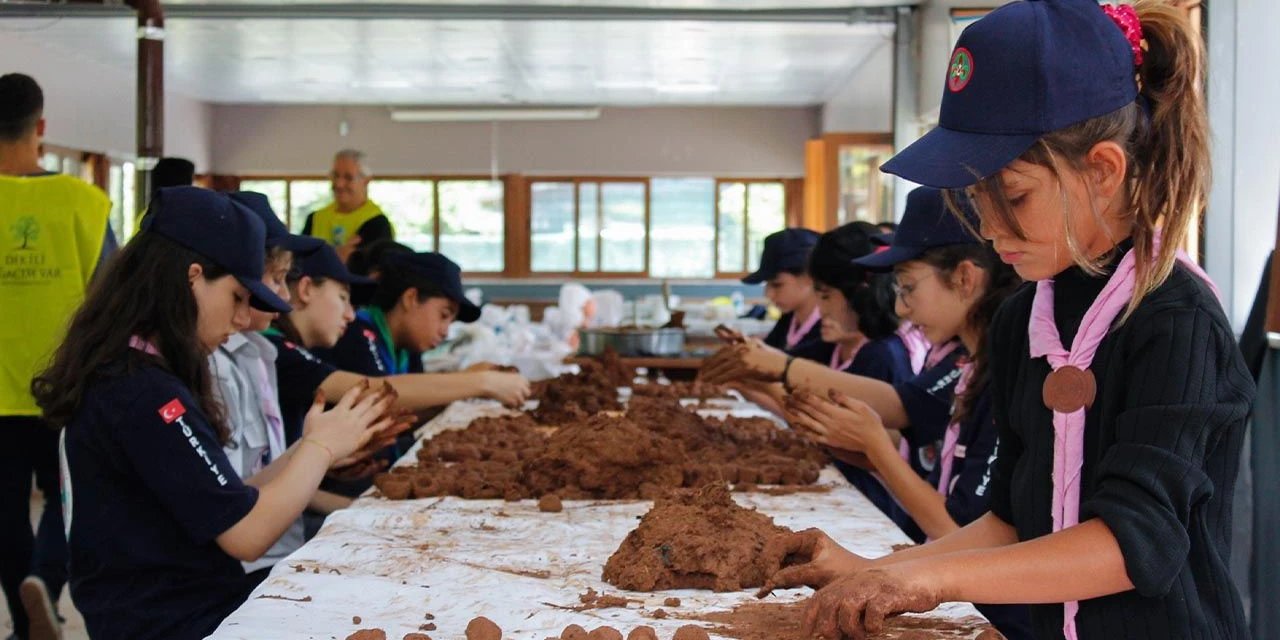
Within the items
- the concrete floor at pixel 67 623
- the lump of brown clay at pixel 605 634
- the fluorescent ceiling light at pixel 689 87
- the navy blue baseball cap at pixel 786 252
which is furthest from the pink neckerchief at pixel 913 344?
the fluorescent ceiling light at pixel 689 87

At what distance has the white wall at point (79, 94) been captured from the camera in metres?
9.93

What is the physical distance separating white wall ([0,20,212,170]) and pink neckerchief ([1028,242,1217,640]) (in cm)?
927

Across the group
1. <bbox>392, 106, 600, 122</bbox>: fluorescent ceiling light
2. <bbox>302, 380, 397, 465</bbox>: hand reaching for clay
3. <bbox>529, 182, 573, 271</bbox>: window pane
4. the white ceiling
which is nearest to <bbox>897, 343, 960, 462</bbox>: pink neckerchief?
<bbox>302, 380, 397, 465</bbox>: hand reaching for clay

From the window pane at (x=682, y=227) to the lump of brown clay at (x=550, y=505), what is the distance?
42.6 feet

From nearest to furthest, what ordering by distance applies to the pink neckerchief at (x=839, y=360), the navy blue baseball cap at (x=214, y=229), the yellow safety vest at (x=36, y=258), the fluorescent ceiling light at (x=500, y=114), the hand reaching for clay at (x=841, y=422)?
1. the navy blue baseball cap at (x=214, y=229)
2. the hand reaching for clay at (x=841, y=422)
3. the pink neckerchief at (x=839, y=360)
4. the yellow safety vest at (x=36, y=258)
5. the fluorescent ceiling light at (x=500, y=114)

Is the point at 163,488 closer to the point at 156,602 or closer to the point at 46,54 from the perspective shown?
the point at 156,602

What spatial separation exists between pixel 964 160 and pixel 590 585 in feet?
3.17

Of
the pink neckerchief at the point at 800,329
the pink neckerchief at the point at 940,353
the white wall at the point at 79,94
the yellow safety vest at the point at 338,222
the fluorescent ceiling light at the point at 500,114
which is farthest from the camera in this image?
the fluorescent ceiling light at the point at 500,114

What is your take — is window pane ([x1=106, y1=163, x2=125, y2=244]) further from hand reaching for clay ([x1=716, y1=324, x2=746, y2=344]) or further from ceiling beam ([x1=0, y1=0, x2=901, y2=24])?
hand reaching for clay ([x1=716, y1=324, x2=746, y2=344])

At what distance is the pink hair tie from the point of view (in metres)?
1.33

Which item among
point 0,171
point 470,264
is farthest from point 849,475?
point 470,264

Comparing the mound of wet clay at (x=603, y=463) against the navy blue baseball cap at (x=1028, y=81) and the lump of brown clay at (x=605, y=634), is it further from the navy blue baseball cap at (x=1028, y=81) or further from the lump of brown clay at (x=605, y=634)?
the navy blue baseball cap at (x=1028, y=81)

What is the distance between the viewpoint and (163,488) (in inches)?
84.8

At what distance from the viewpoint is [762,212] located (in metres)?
15.6
